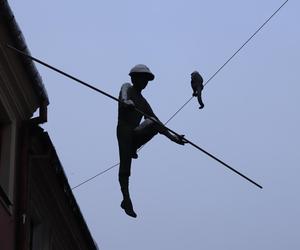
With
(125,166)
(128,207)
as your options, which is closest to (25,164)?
(125,166)

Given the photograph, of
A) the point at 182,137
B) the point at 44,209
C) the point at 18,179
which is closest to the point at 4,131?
the point at 18,179

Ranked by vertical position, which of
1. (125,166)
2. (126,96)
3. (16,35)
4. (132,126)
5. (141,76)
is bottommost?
(16,35)

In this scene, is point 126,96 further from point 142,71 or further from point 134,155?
point 134,155

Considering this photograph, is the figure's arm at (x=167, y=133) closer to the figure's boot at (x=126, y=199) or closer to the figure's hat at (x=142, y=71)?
the figure's hat at (x=142, y=71)

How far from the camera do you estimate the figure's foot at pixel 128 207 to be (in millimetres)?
8953

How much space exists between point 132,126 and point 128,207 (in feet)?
2.64

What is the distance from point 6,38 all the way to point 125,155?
2286 mm

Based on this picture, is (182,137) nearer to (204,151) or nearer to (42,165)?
(204,151)

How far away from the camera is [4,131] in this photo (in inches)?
438

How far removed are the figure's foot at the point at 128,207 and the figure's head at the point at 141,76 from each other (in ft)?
4.01

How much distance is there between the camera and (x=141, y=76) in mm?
9484

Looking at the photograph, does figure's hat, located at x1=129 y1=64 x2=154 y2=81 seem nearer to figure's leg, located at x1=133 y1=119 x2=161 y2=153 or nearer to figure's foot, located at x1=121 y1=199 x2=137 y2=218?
figure's leg, located at x1=133 y1=119 x2=161 y2=153

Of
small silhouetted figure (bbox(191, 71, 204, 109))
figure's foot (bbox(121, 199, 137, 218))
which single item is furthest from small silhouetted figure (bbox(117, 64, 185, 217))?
small silhouetted figure (bbox(191, 71, 204, 109))

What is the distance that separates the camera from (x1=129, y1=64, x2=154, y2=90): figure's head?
31.1 feet
